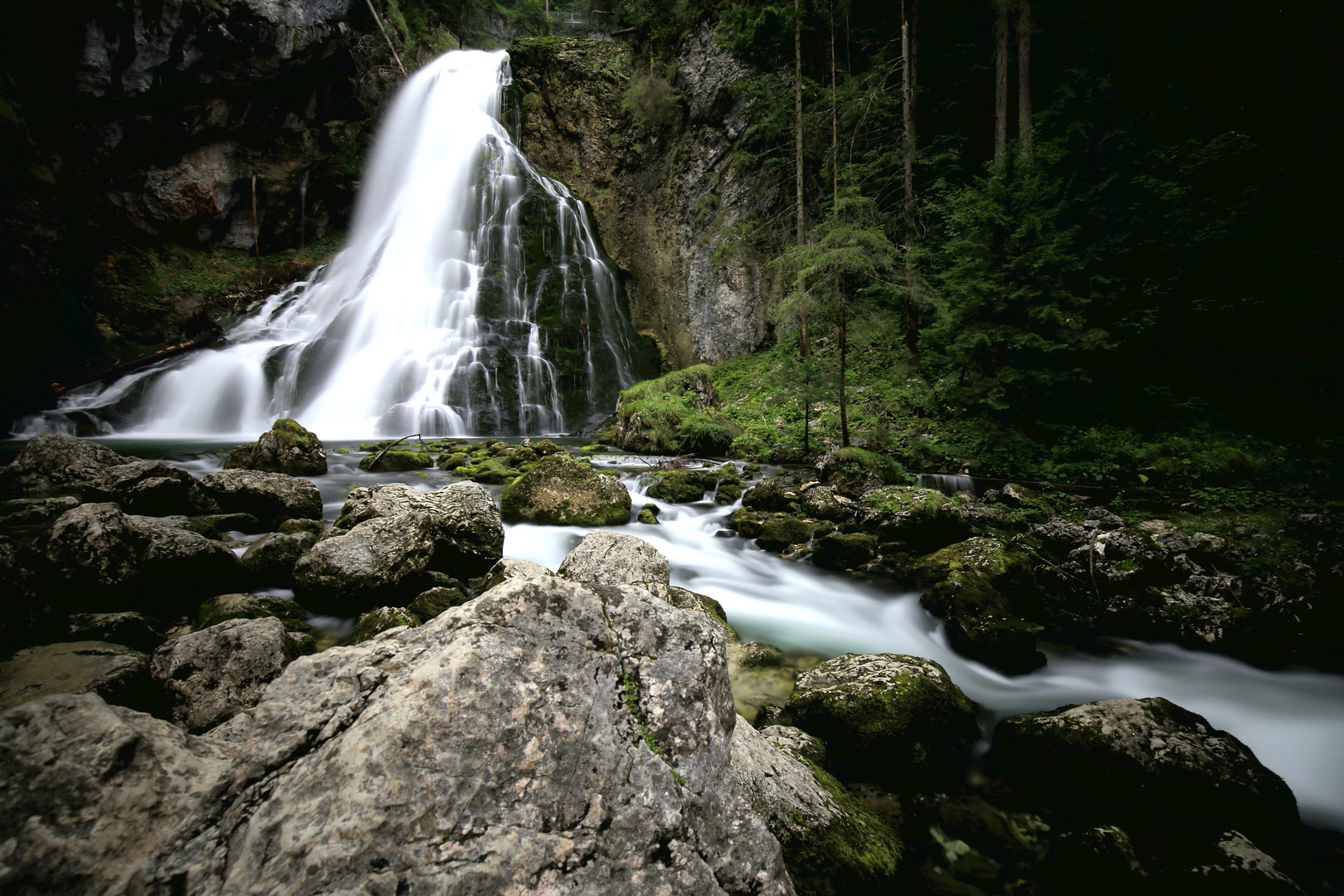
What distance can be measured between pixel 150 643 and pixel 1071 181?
45.9ft

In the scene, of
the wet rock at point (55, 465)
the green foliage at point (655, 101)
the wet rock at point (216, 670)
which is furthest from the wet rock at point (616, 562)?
the green foliage at point (655, 101)

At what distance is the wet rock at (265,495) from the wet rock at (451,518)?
2009 millimetres

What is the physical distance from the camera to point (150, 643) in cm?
365

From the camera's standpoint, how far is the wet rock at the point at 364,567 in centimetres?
458

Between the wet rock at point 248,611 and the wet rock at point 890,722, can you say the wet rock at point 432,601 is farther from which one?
the wet rock at point 890,722

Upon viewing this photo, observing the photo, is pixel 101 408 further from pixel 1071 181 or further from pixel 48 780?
pixel 1071 181

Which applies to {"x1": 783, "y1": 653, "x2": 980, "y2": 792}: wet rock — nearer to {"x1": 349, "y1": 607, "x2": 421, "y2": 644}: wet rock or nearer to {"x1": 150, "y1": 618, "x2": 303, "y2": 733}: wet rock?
{"x1": 349, "y1": 607, "x2": 421, "y2": 644}: wet rock

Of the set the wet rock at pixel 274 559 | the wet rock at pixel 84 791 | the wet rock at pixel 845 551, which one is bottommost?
the wet rock at pixel 845 551

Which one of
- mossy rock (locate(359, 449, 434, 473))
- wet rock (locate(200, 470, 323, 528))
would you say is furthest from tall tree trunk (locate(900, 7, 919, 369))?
wet rock (locate(200, 470, 323, 528))

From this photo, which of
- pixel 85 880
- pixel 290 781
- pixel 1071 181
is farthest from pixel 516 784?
pixel 1071 181

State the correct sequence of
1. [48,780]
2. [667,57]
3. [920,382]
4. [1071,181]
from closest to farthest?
[48,780] → [1071,181] → [920,382] → [667,57]

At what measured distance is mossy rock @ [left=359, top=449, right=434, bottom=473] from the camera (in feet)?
34.5

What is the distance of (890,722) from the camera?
326 centimetres

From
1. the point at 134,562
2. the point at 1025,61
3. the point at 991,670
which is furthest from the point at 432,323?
the point at 991,670
